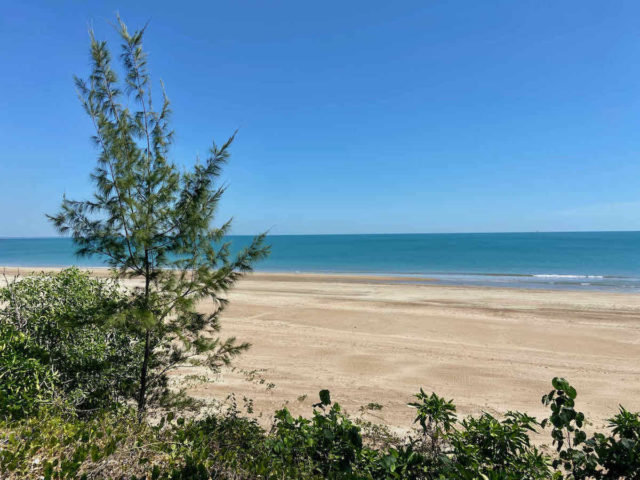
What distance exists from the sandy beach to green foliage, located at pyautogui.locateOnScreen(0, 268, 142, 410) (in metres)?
3.53

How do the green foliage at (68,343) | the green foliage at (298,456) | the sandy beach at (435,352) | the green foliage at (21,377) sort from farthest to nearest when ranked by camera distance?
1. the sandy beach at (435,352)
2. the green foliage at (68,343)
3. the green foliage at (21,377)
4. the green foliage at (298,456)

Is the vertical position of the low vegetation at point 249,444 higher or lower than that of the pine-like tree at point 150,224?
lower

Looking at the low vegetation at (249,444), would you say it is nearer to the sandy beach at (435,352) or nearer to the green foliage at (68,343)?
the green foliage at (68,343)

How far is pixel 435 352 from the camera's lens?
12.2 metres

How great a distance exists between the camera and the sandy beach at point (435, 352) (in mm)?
8719

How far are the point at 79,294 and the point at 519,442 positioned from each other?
639 centimetres

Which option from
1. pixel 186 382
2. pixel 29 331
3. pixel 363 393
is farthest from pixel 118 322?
pixel 363 393

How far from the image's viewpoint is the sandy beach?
28.6ft

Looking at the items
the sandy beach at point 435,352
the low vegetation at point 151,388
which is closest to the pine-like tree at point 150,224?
the low vegetation at point 151,388

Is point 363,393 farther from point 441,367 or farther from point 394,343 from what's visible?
point 394,343

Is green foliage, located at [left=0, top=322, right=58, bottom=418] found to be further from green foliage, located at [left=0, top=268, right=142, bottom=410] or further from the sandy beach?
the sandy beach

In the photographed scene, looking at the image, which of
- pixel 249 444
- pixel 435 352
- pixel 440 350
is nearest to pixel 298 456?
pixel 249 444

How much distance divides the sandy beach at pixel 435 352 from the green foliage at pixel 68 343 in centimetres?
353

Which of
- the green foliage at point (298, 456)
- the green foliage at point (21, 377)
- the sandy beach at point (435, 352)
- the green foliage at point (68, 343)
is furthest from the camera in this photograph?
the sandy beach at point (435, 352)
